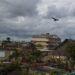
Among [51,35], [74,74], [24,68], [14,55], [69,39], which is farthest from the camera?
[51,35]

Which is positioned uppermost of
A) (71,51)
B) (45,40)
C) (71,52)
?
(45,40)

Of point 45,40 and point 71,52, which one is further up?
point 45,40

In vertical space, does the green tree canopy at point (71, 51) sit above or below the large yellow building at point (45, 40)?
below

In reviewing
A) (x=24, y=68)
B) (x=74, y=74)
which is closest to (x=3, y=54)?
(x=24, y=68)

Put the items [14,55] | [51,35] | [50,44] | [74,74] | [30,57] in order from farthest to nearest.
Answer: [51,35], [50,44], [14,55], [30,57], [74,74]

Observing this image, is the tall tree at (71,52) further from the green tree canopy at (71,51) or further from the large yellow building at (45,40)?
the large yellow building at (45,40)

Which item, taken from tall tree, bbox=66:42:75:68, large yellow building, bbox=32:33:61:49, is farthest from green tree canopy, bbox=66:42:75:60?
large yellow building, bbox=32:33:61:49

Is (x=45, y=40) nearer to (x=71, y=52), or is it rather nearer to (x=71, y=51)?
(x=71, y=52)

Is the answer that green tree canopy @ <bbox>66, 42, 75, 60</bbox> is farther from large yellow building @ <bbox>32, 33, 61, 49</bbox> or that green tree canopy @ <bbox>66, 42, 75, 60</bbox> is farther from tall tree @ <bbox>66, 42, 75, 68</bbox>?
large yellow building @ <bbox>32, 33, 61, 49</bbox>

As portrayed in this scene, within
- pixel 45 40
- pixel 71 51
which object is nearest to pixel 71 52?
pixel 71 51

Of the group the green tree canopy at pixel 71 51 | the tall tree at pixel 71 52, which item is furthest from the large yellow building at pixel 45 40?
the green tree canopy at pixel 71 51

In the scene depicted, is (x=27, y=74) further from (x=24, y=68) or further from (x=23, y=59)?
(x=23, y=59)
